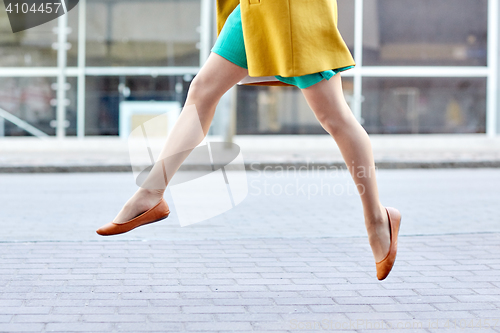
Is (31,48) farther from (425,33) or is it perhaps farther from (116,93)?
(425,33)

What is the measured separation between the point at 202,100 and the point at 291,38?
50 cm

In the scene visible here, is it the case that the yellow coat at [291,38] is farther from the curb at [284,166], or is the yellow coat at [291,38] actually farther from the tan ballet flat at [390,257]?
the curb at [284,166]

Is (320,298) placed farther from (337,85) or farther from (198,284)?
(337,85)

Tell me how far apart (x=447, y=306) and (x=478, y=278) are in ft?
2.03

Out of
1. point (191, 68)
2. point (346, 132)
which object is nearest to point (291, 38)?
point (346, 132)

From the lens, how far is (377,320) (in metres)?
2.64

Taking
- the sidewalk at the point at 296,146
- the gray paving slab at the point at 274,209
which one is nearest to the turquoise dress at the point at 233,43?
the gray paving slab at the point at 274,209

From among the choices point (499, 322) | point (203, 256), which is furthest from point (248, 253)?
point (499, 322)

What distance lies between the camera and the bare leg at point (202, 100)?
282cm

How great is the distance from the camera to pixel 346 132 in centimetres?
272

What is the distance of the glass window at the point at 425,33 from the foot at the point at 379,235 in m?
14.2

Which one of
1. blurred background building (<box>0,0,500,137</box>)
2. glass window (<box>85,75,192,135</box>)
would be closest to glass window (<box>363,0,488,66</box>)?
blurred background building (<box>0,0,500,137</box>)

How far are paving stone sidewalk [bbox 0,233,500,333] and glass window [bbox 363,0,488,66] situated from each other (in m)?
12.7

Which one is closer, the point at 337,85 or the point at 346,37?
the point at 337,85
